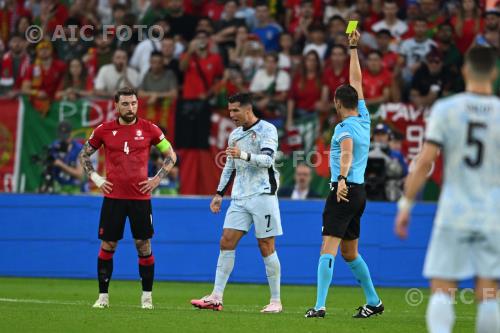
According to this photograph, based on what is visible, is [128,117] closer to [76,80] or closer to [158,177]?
[158,177]

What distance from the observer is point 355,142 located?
467 inches

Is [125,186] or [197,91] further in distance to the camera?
[197,91]

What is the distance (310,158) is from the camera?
1936cm

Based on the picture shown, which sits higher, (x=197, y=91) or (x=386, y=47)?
(x=386, y=47)

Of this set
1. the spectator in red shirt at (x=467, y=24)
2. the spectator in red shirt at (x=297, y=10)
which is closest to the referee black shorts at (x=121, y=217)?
the spectator in red shirt at (x=467, y=24)

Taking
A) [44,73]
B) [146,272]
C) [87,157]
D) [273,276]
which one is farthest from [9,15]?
[273,276]

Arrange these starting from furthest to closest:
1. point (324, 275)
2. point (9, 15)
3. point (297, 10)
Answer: point (9, 15), point (297, 10), point (324, 275)

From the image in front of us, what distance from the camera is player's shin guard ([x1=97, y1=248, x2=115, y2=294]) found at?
1275 centimetres

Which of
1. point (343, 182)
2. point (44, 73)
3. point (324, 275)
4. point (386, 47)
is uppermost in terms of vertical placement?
point (386, 47)

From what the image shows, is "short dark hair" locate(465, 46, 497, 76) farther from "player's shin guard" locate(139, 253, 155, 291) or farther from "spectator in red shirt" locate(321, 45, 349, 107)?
"spectator in red shirt" locate(321, 45, 349, 107)

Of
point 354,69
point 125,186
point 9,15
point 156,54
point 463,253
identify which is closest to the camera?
point 463,253

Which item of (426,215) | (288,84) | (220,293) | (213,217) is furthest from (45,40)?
(220,293)

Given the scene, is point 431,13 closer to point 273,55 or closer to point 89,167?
point 273,55

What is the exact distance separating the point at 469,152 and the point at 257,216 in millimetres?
5253
